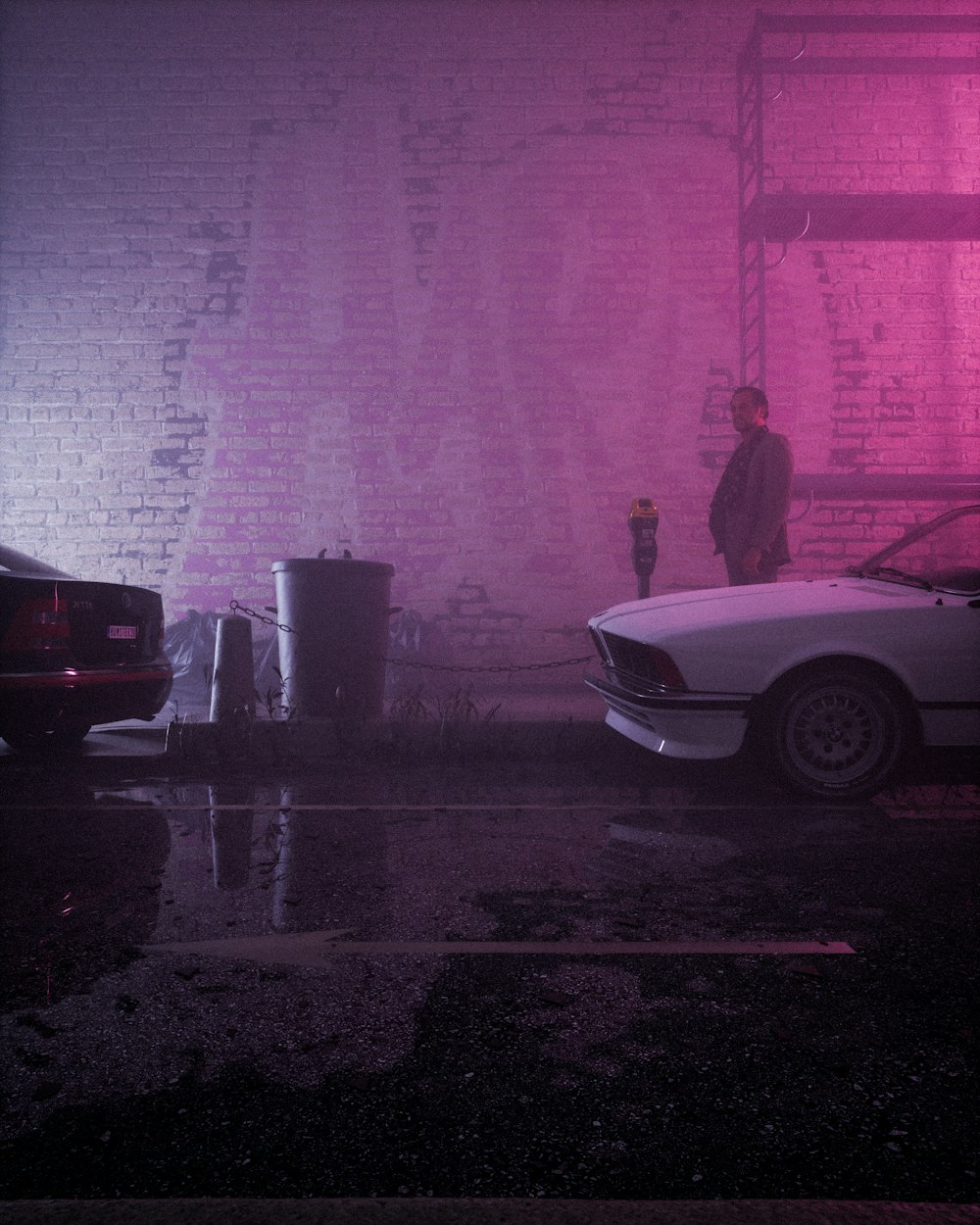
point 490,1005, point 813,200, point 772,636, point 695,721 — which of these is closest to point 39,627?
point 695,721

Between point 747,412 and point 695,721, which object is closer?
point 695,721

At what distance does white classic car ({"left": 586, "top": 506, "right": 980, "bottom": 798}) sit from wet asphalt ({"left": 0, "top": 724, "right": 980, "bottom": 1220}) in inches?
14.2

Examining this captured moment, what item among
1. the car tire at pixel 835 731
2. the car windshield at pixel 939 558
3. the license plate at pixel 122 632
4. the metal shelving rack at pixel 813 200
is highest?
the metal shelving rack at pixel 813 200

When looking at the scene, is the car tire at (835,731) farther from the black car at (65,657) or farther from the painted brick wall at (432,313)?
the painted brick wall at (432,313)

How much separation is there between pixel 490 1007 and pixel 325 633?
4.39 meters

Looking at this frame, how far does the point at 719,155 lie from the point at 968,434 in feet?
12.9

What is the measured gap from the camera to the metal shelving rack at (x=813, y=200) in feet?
26.2

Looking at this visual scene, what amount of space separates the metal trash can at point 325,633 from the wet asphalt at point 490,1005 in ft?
7.08

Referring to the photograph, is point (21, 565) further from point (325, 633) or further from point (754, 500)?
point (754, 500)

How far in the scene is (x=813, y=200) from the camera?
26.2ft

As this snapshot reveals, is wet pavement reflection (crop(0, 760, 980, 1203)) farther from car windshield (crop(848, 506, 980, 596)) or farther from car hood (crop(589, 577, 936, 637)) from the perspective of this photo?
car windshield (crop(848, 506, 980, 596))

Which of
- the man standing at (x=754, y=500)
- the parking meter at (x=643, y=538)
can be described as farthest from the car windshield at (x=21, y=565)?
the man standing at (x=754, y=500)

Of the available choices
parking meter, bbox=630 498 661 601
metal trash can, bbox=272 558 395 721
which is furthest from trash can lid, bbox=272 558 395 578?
parking meter, bbox=630 498 661 601

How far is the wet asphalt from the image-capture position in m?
1.40
